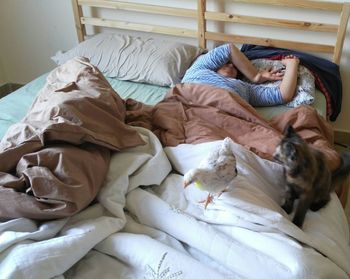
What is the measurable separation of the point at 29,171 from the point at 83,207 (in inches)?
6.8

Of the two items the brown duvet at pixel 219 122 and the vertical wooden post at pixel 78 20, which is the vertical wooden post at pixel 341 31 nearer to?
the brown duvet at pixel 219 122

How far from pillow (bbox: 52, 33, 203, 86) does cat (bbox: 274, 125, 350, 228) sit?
1.03 metres

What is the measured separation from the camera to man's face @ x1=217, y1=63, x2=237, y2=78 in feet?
6.10

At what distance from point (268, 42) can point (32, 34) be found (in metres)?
1.70

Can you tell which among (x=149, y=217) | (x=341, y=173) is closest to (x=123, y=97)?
(x=149, y=217)

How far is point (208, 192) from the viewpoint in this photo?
1.07 meters

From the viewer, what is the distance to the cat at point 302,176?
1.05 meters

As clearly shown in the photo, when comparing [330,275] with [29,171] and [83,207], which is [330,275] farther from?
[29,171]

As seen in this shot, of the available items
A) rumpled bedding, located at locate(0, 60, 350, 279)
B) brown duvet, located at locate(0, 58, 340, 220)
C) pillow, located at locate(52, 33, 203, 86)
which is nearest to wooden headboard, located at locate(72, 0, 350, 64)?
pillow, located at locate(52, 33, 203, 86)

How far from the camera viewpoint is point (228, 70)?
1.87 m

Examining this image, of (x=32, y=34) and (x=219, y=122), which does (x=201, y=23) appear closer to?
(x=219, y=122)

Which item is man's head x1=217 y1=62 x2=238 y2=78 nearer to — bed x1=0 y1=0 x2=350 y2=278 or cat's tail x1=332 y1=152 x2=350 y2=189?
Result: bed x1=0 y1=0 x2=350 y2=278

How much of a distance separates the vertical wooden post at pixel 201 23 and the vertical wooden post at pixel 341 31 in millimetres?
714

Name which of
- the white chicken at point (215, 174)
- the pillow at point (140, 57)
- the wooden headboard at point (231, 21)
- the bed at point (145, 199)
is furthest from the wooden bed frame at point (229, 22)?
the white chicken at point (215, 174)
